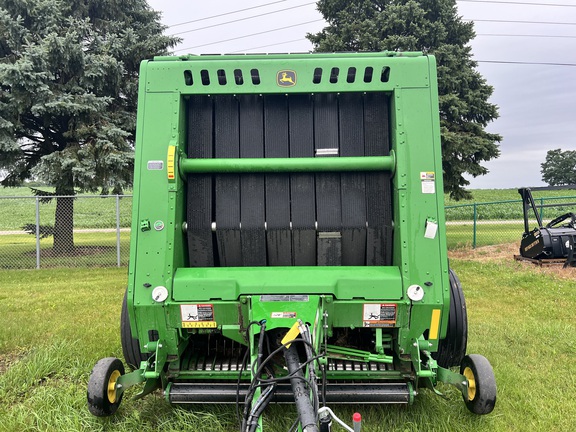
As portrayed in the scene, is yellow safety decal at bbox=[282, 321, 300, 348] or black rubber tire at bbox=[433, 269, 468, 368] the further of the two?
black rubber tire at bbox=[433, 269, 468, 368]

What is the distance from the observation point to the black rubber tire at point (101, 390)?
2764 mm

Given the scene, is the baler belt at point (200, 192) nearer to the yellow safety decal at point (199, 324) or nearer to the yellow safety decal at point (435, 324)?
the yellow safety decal at point (199, 324)

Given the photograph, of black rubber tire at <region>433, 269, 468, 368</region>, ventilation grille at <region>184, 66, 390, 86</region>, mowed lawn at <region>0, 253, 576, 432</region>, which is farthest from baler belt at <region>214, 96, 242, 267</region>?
black rubber tire at <region>433, 269, 468, 368</region>

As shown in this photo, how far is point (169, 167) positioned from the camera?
110 inches

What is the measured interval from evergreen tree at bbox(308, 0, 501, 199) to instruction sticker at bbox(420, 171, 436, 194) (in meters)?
10.5

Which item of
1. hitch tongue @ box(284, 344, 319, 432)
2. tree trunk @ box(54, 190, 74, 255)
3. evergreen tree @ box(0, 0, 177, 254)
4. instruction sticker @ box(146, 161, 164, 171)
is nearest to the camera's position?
hitch tongue @ box(284, 344, 319, 432)

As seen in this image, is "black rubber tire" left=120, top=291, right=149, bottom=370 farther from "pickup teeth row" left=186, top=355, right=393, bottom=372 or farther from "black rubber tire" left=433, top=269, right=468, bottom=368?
"black rubber tire" left=433, top=269, right=468, bottom=368

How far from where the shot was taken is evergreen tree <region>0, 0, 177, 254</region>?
1127cm

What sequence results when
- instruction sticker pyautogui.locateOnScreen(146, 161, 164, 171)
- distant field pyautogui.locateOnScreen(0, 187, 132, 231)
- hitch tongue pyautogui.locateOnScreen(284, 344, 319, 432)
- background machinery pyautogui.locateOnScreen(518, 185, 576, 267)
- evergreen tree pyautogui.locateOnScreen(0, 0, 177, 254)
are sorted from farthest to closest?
distant field pyautogui.locateOnScreen(0, 187, 132, 231) < evergreen tree pyautogui.locateOnScreen(0, 0, 177, 254) < background machinery pyautogui.locateOnScreen(518, 185, 576, 267) < instruction sticker pyautogui.locateOnScreen(146, 161, 164, 171) < hitch tongue pyautogui.locateOnScreen(284, 344, 319, 432)

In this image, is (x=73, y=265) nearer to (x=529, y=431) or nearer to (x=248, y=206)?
(x=248, y=206)

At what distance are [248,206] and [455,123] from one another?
12.5 metres

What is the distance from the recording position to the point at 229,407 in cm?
317

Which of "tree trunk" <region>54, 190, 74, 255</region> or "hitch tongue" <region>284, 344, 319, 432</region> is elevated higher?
"tree trunk" <region>54, 190, 74, 255</region>

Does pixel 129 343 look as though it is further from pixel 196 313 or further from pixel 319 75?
pixel 319 75
